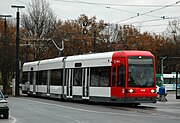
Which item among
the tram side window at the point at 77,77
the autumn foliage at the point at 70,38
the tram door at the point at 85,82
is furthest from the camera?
the autumn foliage at the point at 70,38

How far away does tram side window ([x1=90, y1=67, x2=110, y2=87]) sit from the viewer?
3110cm

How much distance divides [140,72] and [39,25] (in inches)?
1533

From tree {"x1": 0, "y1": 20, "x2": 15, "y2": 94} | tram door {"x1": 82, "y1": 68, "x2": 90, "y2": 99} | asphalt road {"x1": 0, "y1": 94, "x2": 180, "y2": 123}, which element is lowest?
asphalt road {"x1": 0, "y1": 94, "x2": 180, "y2": 123}

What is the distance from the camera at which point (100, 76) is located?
31812 millimetres

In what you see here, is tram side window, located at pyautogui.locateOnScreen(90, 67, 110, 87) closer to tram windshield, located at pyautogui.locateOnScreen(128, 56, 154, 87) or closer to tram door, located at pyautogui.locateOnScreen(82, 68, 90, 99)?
tram door, located at pyautogui.locateOnScreen(82, 68, 90, 99)

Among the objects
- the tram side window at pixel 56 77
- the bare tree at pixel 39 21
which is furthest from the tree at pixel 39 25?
the tram side window at pixel 56 77

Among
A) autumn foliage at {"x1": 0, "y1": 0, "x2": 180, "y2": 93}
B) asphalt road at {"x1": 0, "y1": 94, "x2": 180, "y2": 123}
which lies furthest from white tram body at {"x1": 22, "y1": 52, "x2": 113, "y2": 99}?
autumn foliage at {"x1": 0, "y1": 0, "x2": 180, "y2": 93}

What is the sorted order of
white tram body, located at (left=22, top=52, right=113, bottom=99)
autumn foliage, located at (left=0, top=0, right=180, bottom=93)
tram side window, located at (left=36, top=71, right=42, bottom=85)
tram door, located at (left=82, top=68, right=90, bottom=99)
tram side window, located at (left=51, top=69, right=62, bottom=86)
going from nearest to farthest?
white tram body, located at (left=22, top=52, right=113, bottom=99) < tram door, located at (left=82, top=68, right=90, bottom=99) < tram side window, located at (left=51, top=69, right=62, bottom=86) < tram side window, located at (left=36, top=71, right=42, bottom=85) < autumn foliage, located at (left=0, top=0, right=180, bottom=93)

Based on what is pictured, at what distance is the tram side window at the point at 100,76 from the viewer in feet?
102

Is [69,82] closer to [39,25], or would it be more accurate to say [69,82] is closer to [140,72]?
[140,72]

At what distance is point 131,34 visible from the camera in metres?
77.9

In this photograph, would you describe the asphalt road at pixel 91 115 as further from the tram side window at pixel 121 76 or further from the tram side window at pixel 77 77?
the tram side window at pixel 77 77

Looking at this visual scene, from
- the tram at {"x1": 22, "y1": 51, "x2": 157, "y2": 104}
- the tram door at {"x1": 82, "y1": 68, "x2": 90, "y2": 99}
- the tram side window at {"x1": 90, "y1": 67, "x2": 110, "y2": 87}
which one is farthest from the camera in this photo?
the tram door at {"x1": 82, "y1": 68, "x2": 90, "y2": 99}

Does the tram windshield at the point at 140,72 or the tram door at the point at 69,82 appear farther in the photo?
the tram door at the point at 69,82
